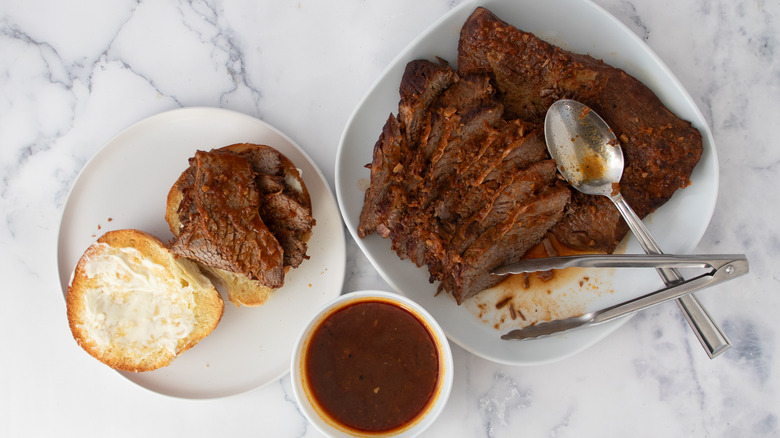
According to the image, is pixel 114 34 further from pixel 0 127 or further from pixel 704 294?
pixel 704 294

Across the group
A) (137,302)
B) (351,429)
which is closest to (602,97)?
(351,429)

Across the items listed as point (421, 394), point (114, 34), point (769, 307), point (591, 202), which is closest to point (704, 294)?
point (769, 307)

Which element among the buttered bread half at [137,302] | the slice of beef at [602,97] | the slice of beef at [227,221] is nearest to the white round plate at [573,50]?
the slice of beef at [602,97]

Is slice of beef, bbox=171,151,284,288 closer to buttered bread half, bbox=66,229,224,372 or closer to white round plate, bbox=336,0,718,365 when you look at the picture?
buttered bread half, bbox=66,229,224,372

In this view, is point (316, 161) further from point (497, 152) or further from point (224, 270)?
point (497, 152)

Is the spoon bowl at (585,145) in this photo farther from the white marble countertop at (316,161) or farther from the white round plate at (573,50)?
the white marble countertop at (316,161)

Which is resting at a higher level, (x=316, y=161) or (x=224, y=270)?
(x=316, y=161)

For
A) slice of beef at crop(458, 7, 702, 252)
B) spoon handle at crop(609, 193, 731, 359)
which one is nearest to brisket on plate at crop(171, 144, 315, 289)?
slice of beef at crop(458, 7, 702, 252)
